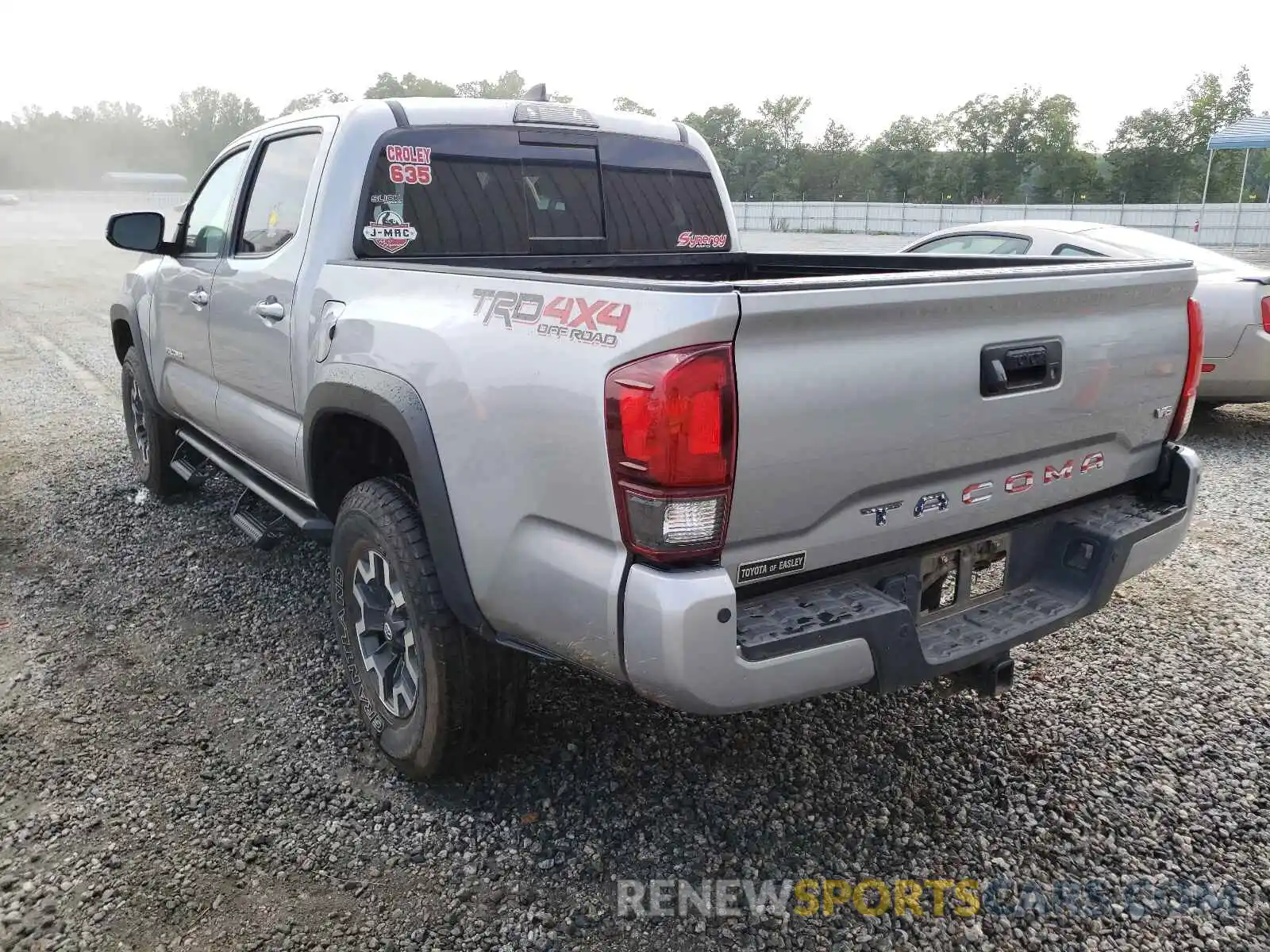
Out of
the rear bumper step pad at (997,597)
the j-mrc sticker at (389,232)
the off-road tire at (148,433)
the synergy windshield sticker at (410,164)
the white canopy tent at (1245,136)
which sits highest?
the white canopy tent at (1245,136)

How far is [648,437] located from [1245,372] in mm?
6341

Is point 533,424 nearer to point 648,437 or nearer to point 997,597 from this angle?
point 648,437

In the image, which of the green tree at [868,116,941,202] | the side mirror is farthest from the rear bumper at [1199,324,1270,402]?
the green tree at [868,116,941,202]

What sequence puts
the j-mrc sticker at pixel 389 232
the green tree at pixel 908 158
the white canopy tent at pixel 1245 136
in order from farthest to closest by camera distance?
the green tree at pixel 908 158 < the white canopy tent at pixel 1245 136 < the j-mrc sticker at pixel 389 232

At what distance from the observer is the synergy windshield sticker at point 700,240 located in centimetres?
436

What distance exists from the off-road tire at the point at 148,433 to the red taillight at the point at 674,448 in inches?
165

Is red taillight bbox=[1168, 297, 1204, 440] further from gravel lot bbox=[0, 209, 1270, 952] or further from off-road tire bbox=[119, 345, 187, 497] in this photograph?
off-road tire bbox=[119, 345, 187, 497]

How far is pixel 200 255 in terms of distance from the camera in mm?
4492

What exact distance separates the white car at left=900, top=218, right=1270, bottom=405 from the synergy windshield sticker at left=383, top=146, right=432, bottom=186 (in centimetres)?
436

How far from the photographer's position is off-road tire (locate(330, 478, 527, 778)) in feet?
8.82

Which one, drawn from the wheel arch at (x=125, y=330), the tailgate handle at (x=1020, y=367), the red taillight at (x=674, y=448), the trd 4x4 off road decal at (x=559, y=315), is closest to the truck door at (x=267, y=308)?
the trd 4x4 off road decal at (x=559, y=315)

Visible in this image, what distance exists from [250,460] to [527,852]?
2.37 meters

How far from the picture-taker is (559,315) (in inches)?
87.7

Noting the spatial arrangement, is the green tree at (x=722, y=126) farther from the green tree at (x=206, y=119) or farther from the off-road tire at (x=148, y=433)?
the off-road tire at (x=148, y=433)
